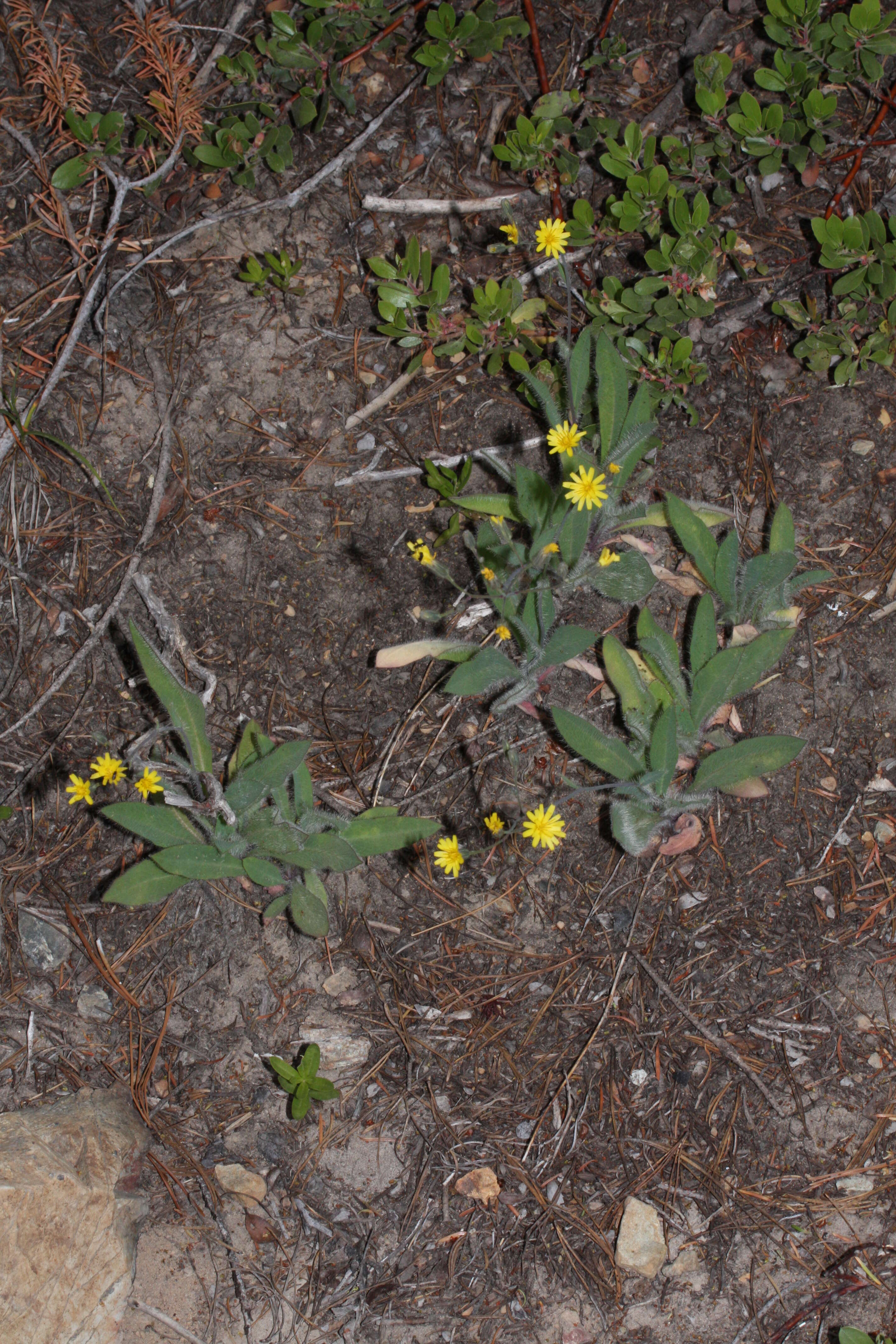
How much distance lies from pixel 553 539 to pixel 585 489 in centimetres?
33

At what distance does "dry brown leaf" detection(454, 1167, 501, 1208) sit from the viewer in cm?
229

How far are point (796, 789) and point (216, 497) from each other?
193cm

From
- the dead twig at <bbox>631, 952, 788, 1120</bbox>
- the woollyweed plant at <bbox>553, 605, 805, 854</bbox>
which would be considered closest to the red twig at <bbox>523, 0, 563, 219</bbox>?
the woollyweed plant at <bbox>553, 605, 805, 854</bbox>

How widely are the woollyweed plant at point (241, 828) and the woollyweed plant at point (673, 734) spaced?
0.51m


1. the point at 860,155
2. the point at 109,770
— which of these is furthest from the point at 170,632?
the point at 860,155

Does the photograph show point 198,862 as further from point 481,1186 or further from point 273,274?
point 273,274

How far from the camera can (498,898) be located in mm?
2469

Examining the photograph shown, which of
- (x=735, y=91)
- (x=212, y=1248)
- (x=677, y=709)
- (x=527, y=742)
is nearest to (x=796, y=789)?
(x=677, y=709)

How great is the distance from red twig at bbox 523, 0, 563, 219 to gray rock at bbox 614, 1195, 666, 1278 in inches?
112

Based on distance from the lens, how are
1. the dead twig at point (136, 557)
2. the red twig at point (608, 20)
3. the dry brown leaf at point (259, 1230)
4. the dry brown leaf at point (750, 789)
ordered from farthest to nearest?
the red twig at point (608, 20) → the dead twig at point (136, 557) → the dry brown leaf at point (750, 789) → the dry brown leaf at point (259, 1230)

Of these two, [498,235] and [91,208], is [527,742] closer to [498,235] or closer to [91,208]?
[498,235]

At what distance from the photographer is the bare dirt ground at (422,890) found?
7.43ft

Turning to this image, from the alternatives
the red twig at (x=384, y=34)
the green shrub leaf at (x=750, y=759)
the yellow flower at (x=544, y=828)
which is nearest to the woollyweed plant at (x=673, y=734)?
the green shrub leaf at (x=750, y=759)

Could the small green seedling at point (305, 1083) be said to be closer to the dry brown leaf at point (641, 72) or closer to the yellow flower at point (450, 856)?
the yellow flower at point (450, 856)
